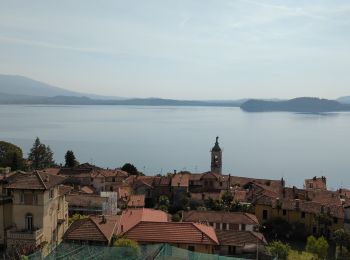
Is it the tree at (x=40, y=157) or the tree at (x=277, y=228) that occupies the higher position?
the tree at (x=40, y=157)

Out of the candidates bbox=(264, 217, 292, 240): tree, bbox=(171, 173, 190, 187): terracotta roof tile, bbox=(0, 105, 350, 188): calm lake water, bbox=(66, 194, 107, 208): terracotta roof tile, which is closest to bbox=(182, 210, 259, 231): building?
bbox=(264, 217, 292, 240): tree

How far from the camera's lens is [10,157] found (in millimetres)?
58781

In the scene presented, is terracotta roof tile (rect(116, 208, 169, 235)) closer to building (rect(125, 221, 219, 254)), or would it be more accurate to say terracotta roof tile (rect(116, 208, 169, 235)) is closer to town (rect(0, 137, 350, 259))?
town (rect(0, 137, 350, 259))

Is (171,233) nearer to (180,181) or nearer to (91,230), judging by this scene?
(91,230)

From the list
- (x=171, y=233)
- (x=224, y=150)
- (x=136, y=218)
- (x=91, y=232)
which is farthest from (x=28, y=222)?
(x=224, y=150)

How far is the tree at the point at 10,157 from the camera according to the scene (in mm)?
55938

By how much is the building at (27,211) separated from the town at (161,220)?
49 mm

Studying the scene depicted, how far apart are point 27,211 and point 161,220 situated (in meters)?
9.81

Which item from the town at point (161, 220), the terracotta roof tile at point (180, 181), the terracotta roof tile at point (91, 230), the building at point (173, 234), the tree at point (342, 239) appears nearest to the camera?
the town at point (161, 220)

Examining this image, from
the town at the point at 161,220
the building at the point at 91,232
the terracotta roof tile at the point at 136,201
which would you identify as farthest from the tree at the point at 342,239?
the terracotta roof tile at the point at 136,201

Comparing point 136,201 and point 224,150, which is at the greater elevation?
point 136,201

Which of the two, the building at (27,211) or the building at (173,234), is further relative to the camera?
the building at (173,234)

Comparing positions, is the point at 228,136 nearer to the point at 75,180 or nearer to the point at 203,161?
the point at 203,161

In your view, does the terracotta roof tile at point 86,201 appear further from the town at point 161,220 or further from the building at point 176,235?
the building at point 176,235
